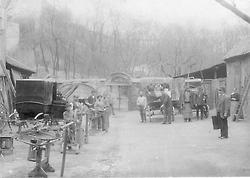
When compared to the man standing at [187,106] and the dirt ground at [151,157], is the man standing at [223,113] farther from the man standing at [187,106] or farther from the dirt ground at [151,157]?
the man standing at [187,106]

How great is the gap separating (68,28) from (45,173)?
2.36 meters

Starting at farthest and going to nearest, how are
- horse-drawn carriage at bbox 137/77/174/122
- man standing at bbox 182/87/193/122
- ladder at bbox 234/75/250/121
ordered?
horse-drawn carriage at bbox 137/77/174/122, man standing at bbox 182/87/193/122, ladder at bbox 234/75/250/121

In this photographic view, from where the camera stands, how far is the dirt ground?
6719 millimetres

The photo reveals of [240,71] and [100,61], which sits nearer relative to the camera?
[100,61]

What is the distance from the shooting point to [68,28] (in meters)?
6.98

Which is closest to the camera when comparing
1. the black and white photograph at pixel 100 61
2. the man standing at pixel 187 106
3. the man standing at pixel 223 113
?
→ the black and white photograph at pixel 100 61

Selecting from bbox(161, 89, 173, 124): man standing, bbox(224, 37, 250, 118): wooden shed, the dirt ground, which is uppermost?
bbox(224, 37, 250, 118): wooden shed

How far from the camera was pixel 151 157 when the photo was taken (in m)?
7.84

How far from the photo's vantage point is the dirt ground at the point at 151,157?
672 cm

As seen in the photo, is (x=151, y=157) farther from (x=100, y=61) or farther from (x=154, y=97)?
(x=154, y=97)

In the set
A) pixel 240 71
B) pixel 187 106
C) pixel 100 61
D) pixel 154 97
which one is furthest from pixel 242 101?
pixel 100 61

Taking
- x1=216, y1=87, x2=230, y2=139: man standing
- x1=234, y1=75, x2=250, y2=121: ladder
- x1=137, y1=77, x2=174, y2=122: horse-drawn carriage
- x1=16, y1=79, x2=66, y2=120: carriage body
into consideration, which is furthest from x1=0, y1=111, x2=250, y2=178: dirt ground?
x1=137, y1=77, x2=174, y2=122: horse-drawn carriage

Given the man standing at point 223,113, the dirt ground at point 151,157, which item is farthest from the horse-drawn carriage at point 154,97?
the dirt ground at point 151,157

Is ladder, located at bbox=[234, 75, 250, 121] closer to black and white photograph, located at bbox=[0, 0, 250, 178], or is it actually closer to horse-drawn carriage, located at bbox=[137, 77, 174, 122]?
horse-drawn carriage, located at bbox=[137, 77, 174, 122]
